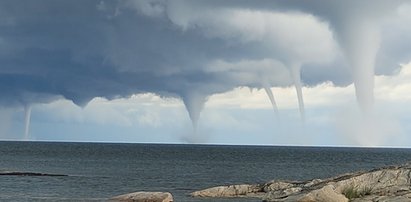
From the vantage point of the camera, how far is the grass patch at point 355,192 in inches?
2128

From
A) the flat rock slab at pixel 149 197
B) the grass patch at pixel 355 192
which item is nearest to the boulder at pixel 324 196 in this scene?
the grass patch at pixel 355 192

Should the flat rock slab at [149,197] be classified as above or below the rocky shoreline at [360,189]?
below

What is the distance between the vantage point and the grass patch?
177ft

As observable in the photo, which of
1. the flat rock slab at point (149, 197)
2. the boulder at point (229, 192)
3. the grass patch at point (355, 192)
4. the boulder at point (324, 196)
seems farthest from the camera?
the boulder at point (229, 192)

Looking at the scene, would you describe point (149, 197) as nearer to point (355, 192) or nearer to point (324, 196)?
point (324, 196)

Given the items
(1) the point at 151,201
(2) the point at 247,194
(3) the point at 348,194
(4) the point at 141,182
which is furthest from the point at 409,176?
(4) the point at 141,182

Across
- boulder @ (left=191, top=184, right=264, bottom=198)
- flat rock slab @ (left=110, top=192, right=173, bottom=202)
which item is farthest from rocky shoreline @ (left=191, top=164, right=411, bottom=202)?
flat rock slab @ (left=110, top=192, right=173, bottom=202)

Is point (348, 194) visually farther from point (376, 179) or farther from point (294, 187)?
point (294, 187)

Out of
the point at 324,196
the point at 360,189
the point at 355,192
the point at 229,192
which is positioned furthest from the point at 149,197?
the point at 360,189

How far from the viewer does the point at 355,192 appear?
54375 millimetres

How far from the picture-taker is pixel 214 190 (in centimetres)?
6500

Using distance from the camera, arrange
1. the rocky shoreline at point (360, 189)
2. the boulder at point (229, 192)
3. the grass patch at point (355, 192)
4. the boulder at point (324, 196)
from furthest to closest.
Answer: the boulder at point (229, 192) → the grass patch at point (355, 192) → the rocky shoreline at point (360, 189) → the boulder at point (324, 196)

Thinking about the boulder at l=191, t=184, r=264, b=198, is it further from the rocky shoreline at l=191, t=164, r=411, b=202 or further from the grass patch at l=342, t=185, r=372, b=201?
the grass patch at l=342, t=185, r=372, b=201

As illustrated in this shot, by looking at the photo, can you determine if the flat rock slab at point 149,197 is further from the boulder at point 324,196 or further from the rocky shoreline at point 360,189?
the boulder at point 324,196
